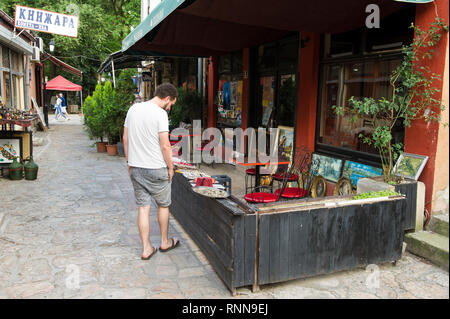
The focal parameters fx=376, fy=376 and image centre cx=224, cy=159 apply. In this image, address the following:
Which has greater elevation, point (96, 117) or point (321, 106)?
point (321, 106)

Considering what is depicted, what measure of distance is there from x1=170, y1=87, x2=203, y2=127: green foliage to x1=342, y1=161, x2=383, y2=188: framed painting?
5.92 m

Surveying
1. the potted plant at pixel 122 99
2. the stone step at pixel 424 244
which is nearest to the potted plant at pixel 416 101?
the stone step at pixel 424 244

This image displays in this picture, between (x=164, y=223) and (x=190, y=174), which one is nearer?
(x=164, y=223)

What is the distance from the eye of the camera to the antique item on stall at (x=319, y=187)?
231 inches

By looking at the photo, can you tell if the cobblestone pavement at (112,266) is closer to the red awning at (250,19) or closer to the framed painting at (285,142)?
the framed painting at (285,142)

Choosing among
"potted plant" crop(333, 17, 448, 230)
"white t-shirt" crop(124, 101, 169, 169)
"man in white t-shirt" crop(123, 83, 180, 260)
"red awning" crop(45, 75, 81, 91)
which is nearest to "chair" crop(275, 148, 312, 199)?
"potted plant" crop(333, 17, 448, 230)

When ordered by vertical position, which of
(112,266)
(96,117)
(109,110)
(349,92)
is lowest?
Answer: (112,266)

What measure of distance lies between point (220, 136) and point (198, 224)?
591 cm

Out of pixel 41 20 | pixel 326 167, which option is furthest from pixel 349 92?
pixel 41 20

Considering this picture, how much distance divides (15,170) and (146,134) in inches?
201

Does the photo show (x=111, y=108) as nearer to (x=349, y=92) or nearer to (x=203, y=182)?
(x=349, y=92)

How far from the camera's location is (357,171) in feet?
18.1

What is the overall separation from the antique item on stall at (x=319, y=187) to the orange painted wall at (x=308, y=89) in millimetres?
723

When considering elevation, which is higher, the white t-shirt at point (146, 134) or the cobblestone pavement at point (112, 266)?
the white t-shirt at point (146, 134)
